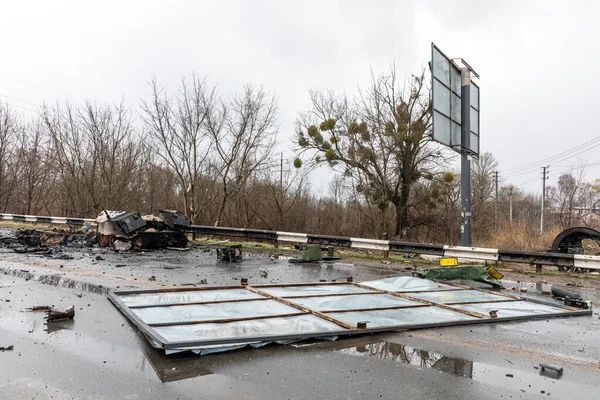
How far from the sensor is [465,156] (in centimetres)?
1473

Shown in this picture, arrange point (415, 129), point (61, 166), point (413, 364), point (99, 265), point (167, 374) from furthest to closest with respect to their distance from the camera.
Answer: point (61, 166), point (415, 129), point (99, 265), point (413, 364), point (167, 374)

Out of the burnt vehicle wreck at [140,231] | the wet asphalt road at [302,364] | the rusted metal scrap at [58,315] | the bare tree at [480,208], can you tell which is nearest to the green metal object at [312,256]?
the burnt vehicle wreck at [140,231]

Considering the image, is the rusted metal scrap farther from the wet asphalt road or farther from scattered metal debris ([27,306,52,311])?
scattered metal debris ([27,306,52,311])

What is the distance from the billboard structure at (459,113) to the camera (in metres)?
13.6

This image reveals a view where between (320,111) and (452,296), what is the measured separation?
20.5 meters

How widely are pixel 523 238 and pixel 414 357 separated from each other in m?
14.7

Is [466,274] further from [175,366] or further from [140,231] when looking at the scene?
[140,231]

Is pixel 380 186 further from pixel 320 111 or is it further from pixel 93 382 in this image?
pixel 93 382

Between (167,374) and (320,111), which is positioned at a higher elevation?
(320,111)

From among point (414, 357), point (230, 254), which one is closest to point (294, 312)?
point (414, 357)

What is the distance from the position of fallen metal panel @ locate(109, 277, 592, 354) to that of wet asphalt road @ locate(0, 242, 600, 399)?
15 cm

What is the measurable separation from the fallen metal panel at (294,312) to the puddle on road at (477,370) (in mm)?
522

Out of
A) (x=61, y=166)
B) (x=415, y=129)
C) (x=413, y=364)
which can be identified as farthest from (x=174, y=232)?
(x=61, y=166)

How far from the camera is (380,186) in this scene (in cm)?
2595
